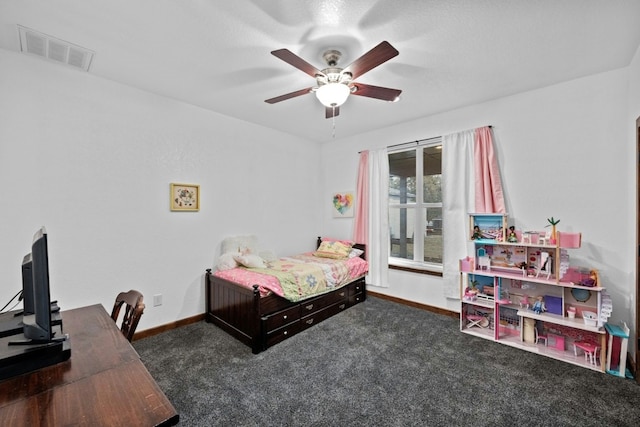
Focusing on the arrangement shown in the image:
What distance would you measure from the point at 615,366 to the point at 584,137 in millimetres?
2040

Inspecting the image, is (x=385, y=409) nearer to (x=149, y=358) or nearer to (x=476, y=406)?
(x=476, y=406)

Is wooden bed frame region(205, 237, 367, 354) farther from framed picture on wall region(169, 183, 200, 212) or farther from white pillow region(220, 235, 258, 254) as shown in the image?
framed picture on wall region(169, 183, 200, 212)

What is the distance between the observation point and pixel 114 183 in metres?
2.68

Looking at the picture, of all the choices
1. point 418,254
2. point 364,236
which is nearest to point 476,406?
point 418,254

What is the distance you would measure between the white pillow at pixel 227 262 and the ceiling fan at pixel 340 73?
1.97 meters

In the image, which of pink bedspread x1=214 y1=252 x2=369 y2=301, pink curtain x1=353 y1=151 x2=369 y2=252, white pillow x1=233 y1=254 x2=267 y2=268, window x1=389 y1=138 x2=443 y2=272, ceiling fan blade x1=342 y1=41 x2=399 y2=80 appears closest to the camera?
ceiling fan blade x1=342 y1=41 x2=399 y2=80

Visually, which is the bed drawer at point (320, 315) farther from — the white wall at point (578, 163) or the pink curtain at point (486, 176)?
the white wall at point (578, 163)

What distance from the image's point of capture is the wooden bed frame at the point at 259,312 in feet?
8.46

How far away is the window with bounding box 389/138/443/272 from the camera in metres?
3.73

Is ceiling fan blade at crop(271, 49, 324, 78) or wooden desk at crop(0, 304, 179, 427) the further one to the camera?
ceiling fan blade at crop(271, 49, 324, 78)

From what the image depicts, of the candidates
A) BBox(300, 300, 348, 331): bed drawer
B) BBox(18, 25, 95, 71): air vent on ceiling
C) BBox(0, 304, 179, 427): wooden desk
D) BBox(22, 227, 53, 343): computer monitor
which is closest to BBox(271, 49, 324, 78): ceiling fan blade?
BBox(22, 227, 53, 343): computer monitor

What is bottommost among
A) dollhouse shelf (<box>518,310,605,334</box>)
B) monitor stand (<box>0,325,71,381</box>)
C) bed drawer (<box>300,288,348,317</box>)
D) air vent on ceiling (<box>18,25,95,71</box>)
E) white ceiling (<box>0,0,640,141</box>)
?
bed drawer (<box>300,288,348,317</box>)

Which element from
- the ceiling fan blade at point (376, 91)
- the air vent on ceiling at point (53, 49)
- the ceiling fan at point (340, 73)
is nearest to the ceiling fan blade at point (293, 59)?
the ceiling fan at point (340, 73)

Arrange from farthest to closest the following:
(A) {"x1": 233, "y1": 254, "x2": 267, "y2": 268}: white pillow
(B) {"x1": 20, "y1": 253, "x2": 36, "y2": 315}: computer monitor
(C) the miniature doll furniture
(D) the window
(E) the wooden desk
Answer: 1. (D) the window
2. (A) {"x1": 233, "y1": 254, "x2": 267, "y2": 268}: white pillow
3. (C) the miniature doll furniture
4. (B) {"x1": 20, "y1": 253, "x2": 36, "y2": 315}: computer monitor
5. (E) the wooden desk
